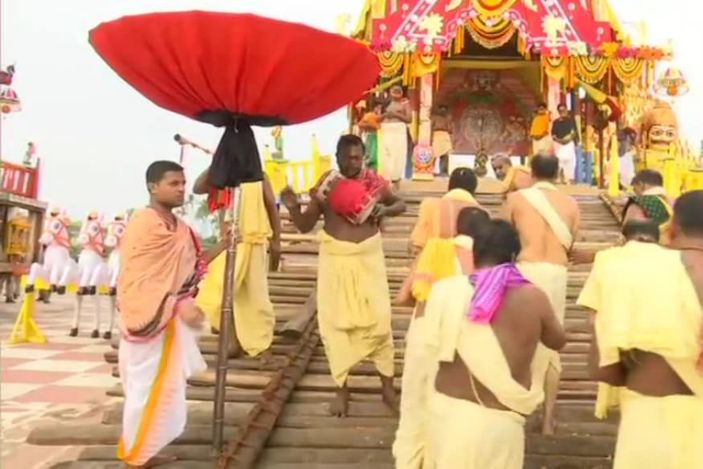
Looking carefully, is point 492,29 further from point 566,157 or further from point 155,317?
point 155,317

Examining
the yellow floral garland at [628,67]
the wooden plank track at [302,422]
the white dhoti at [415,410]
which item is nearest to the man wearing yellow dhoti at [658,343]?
the white dhoti at [415,410]

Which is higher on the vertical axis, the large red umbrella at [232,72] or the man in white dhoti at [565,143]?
the man in white dhoti at [565,143]

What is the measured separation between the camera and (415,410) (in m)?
3.72

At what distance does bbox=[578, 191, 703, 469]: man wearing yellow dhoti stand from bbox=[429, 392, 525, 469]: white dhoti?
0.36 m

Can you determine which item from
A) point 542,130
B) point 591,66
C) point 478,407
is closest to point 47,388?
point 478,407

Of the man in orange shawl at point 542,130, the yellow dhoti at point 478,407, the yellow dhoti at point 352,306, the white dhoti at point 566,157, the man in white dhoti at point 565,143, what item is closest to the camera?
the yellow dhoti at point 478,407

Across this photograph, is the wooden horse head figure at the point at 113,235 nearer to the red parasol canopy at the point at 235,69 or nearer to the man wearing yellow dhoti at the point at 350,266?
the man wearing yellow dhoti at the point at 350,266

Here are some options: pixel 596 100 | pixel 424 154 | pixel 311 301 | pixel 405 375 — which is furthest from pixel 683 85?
pixel 405 375

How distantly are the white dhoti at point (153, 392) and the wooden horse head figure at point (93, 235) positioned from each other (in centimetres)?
765

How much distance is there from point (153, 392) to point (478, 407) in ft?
6.53

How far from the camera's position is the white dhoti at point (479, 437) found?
278 centimetres

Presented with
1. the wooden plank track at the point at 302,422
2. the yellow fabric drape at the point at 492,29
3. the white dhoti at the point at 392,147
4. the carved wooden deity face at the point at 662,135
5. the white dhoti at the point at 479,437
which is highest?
the yellow fabric drape at the point at 492,29

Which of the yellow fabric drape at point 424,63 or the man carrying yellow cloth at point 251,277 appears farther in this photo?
the yellow fabric drape at point 424,63

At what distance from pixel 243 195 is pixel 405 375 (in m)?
2.58
